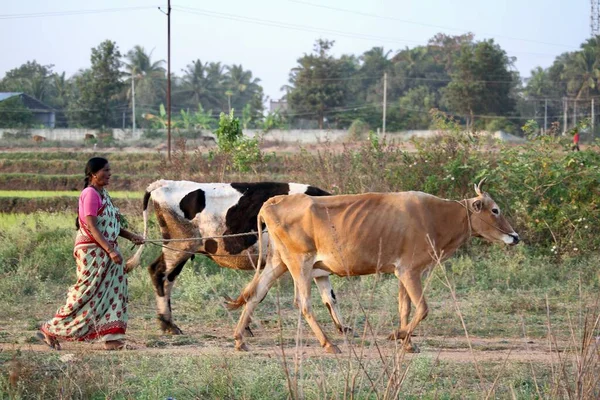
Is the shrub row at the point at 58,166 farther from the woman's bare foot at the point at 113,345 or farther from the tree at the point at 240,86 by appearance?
the tree at the point at 240,86

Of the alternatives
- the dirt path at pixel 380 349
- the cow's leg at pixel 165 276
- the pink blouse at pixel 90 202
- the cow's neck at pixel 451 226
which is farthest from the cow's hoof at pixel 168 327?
the cow's neck at pixel 451 226

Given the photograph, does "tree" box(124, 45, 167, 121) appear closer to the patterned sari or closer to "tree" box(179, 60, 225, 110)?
"tree" box(179, 60, 225, 110)

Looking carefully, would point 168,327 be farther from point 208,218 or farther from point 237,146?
point 237,146

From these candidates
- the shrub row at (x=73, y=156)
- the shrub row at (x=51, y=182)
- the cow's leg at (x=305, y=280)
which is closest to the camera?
the cow's leg at (x=305, y=280)

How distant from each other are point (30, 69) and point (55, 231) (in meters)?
68.4

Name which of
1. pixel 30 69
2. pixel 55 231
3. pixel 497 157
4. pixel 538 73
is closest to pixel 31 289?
pixel 55 231

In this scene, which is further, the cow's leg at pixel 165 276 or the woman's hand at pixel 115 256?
the cow's leg at pixel 165 276

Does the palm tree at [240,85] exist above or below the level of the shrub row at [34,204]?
above

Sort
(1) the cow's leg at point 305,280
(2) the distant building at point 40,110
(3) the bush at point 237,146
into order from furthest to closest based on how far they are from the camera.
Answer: (2) the distant building at point 40,110
(3) the bush at point 237,146
(1) the cow's leg at point 305,280

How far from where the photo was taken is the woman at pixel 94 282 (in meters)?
7.71

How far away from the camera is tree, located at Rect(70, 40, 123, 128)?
179ft

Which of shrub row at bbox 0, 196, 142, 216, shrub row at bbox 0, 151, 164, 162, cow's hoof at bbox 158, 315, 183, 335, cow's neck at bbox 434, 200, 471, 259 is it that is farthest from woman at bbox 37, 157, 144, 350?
shrub row at bbox 0, 151, 164, 162

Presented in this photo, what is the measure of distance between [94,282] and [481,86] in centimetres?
4599

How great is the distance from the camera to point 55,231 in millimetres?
14211
